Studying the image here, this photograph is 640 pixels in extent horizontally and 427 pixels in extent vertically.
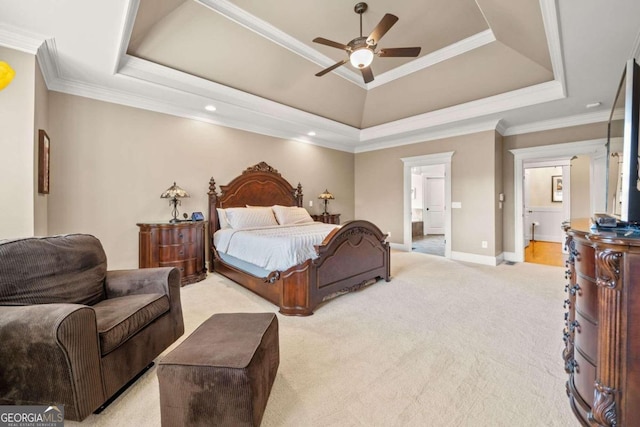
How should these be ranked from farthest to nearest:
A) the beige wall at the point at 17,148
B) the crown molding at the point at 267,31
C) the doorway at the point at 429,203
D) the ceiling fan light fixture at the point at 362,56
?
the doorway at the point at 429,203
the crown molding at the point at 267,31
the ceiling fan light fixture at the point at 362,56
the beige wall at the point at 17,148

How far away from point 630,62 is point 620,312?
135 centimetres

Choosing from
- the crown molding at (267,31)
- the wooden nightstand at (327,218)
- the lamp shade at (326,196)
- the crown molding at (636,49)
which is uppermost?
the crown molding at (267,31)

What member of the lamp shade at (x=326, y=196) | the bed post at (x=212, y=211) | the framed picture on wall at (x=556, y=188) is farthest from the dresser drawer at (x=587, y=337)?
the framed picture on wall at (x=556, y=188)

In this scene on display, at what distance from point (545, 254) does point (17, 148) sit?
8.60m

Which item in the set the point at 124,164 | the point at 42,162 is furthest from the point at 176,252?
the point at 42,162

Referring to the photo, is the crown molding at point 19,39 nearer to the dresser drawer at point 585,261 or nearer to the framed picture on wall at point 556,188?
the dresser drawer at point 585,261

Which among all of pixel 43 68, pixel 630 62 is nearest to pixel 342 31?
pixel 630 62

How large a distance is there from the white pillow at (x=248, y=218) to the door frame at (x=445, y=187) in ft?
10.8

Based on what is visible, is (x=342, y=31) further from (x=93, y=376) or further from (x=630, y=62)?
(x=93, y=376)

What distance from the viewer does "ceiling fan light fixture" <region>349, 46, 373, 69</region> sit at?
2.73m

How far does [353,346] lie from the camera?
7.06 feet

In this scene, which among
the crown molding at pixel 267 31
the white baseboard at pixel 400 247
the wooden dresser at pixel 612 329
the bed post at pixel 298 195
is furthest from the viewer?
the white baseboard at pixel 400 247

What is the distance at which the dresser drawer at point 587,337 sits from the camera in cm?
127

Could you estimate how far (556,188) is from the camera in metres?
7.22
